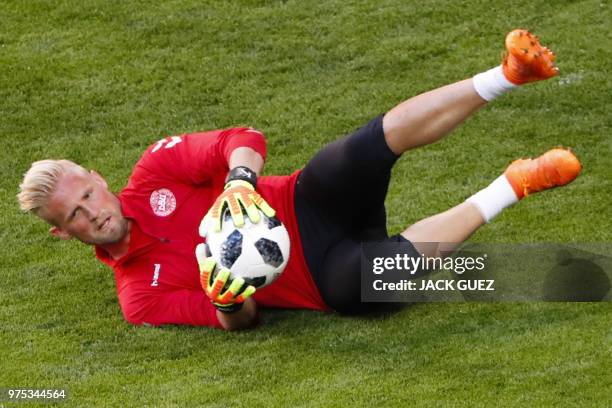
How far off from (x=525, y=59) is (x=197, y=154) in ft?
6.12

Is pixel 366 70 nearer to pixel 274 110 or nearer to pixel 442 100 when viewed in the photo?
pixel 274 110

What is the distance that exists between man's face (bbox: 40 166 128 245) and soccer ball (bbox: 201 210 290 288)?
779mm

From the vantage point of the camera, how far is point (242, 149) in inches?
252

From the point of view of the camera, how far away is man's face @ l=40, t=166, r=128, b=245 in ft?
20.9

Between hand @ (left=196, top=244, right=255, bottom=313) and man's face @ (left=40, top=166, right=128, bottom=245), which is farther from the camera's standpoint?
man's face @ (left=40, top=166, right=128, bottom=245)

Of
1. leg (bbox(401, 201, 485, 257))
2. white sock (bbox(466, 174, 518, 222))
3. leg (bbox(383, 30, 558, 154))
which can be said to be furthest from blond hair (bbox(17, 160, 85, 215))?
white sock (bbox(466, 174, 518, 222))

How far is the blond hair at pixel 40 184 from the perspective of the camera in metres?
6.34

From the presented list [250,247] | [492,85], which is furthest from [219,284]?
[492,85]

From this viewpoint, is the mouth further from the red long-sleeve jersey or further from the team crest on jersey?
the team crest on jersey

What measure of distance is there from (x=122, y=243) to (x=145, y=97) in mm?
3676

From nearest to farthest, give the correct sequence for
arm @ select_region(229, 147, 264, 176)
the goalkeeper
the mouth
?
the goalkeeper < arm @ select_region(229, 147, 264, 176) < the mouth

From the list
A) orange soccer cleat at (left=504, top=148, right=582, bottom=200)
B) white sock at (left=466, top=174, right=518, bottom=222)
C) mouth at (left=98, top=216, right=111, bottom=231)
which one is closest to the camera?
orange soccer cleat at (left=504, top=148, right=582, bottom=200)

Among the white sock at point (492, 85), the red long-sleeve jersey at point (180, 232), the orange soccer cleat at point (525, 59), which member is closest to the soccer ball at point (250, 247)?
the red long-sleeve jersey at point (180, 232)

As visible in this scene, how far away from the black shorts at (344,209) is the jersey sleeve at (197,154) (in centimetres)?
38
